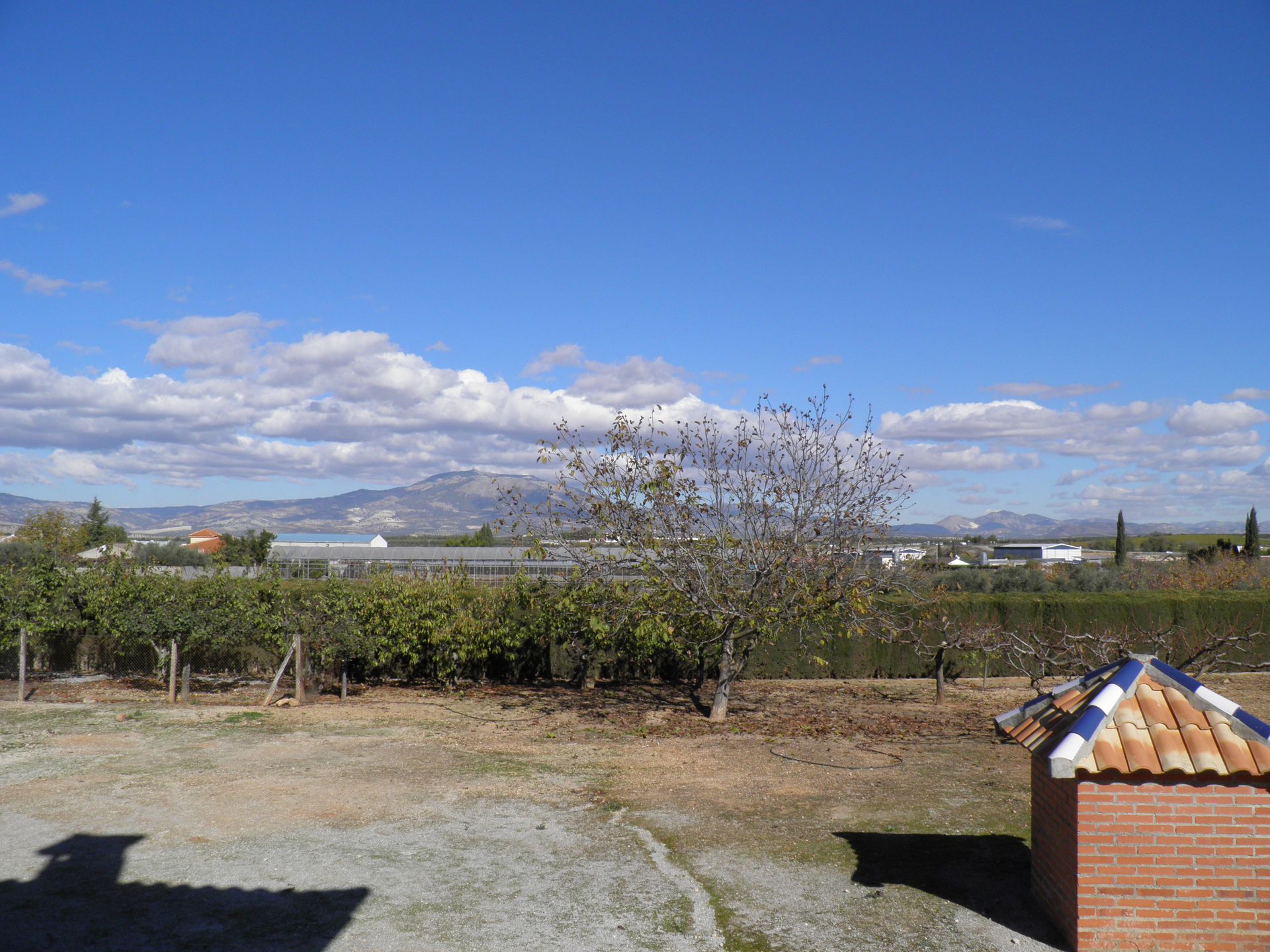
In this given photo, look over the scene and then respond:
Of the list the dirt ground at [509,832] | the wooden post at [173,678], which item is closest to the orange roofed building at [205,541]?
the wooden post at [173,678]

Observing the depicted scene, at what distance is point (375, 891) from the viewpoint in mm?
7121

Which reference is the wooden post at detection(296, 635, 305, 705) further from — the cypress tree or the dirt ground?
the cypress tree

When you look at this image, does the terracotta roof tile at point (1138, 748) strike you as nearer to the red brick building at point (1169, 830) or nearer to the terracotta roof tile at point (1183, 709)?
the red brick building at point (1169, 830)

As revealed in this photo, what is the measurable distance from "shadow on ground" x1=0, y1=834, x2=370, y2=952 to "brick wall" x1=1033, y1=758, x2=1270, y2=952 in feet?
16.0

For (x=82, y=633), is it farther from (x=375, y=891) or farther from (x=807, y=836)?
(x=807, y=836)

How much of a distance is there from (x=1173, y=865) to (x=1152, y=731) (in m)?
0.79

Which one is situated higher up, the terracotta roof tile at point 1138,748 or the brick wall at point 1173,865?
the terracotta roof tile at point 1138,748

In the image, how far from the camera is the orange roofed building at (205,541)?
244 ft

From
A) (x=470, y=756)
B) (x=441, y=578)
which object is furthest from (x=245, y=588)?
(x=470, y=756)

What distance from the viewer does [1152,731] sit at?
5.93 metres

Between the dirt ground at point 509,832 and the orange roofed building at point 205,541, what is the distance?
201 ft

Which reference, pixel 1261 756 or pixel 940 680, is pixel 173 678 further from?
pixel 1261 756

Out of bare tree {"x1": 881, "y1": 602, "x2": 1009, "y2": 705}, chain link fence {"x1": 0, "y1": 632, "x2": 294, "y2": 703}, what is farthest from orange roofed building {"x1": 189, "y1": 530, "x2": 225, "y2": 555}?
bare tree {"x1": 881, "y1": 602, "x2": 1009, "y2": 705}

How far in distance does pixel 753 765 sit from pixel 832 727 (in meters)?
3.12
